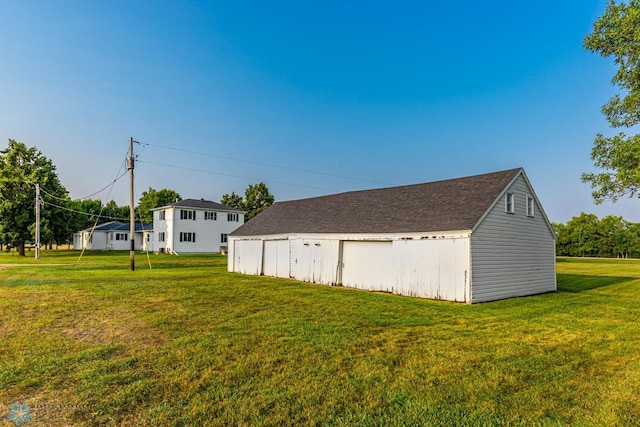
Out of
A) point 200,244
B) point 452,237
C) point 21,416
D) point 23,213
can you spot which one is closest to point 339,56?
point 452,237

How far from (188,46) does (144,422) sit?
74.8 ft

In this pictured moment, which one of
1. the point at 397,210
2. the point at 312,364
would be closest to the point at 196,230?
the point at 397,210

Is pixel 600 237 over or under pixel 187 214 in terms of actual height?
under

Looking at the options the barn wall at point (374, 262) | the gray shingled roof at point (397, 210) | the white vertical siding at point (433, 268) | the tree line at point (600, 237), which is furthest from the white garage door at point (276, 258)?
the tree line at point (600, 237)

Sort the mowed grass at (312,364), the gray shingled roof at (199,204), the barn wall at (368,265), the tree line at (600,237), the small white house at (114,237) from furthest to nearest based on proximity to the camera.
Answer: the tree line at (600,237)
the small white house at (114,237)
the gray shingled roof at (199,204)
the barn wall at (368,265)
the mowed grass at (312,364)

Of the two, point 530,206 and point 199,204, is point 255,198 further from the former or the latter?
point 530,206

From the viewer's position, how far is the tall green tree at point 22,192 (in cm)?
4025

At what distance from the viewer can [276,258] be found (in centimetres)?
2189

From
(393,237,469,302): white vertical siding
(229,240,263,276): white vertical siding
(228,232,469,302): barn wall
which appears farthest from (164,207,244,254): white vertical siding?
(393,237,469,302): white vertical siding

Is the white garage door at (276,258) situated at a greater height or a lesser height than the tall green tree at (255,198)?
lesser

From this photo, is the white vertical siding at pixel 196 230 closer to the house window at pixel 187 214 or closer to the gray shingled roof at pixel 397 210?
the house window at pixel 187 214

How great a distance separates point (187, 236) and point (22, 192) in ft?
63.7

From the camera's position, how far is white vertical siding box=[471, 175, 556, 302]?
13.7 meters

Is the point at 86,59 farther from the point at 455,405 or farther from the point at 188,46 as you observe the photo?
the point at 455,405
